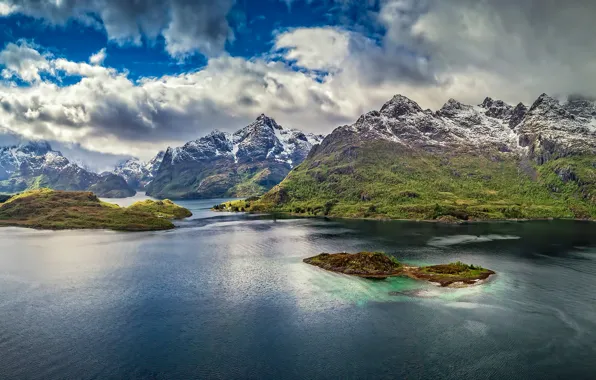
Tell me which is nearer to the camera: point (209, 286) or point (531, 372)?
point (531, 372)

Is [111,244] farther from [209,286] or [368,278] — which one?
[368,278]

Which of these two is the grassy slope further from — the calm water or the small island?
the calm water

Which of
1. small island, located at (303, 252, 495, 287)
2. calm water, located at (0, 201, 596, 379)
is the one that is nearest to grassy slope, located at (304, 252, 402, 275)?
small island, located at (303, 252, 495, 287)

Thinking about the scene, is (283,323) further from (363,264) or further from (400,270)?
(400,270)

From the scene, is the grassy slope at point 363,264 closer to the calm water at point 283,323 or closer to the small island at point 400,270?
the small island at point 400,270

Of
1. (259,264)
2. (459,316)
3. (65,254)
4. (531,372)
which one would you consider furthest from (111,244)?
(531,372)

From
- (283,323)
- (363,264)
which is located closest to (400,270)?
(363,264)
